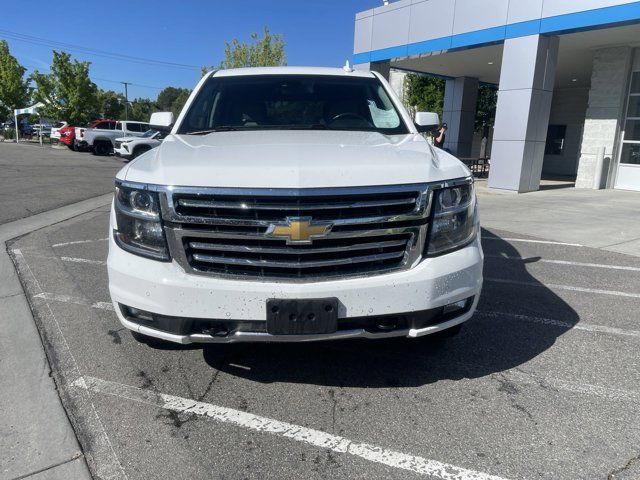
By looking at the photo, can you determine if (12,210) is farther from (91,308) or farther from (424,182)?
(424,182)

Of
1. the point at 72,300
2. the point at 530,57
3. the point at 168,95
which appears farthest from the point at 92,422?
the point at 168,95

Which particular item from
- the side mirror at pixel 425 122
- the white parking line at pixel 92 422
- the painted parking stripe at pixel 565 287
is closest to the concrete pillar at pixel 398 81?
the painted parking stripe at pixel 565 287

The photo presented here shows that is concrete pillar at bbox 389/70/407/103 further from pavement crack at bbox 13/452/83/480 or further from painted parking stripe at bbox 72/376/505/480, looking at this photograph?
pavement crack at bbox 13/452/83/480

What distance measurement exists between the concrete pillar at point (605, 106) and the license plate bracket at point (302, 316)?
1531cm

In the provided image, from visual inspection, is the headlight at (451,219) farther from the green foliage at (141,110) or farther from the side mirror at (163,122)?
the green foliage at (141,110)

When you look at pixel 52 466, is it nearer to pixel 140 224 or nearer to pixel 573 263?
pixel 140 224

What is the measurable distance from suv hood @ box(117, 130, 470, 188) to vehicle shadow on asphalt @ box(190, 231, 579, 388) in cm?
105

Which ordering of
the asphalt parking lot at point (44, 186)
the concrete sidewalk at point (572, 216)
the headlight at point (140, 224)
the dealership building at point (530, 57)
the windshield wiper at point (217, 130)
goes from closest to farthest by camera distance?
the headlight at point (140, 224), the windshield wiper at point (217, 130), the concrete sidewalk at point (572, 216), the asphalt parking lot at point (44, 186), the dealership building at point (530, 57)

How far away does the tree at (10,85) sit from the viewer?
145ft

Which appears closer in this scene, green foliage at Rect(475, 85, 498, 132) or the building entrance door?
the building entrance door

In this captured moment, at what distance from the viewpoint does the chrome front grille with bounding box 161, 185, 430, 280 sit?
2.36m

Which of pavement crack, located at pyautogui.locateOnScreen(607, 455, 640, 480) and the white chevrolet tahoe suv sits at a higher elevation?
the white chevrolet tahoe suv

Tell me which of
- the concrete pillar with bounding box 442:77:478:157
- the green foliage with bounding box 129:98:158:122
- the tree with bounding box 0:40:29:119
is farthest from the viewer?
the green foliage with bounding box 129:98:158:122

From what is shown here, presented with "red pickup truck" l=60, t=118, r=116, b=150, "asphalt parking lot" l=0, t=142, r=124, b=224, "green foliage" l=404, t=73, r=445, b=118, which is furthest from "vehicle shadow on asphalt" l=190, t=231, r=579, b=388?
"red pickup truck" l=60, t=118, r=116, b=150
